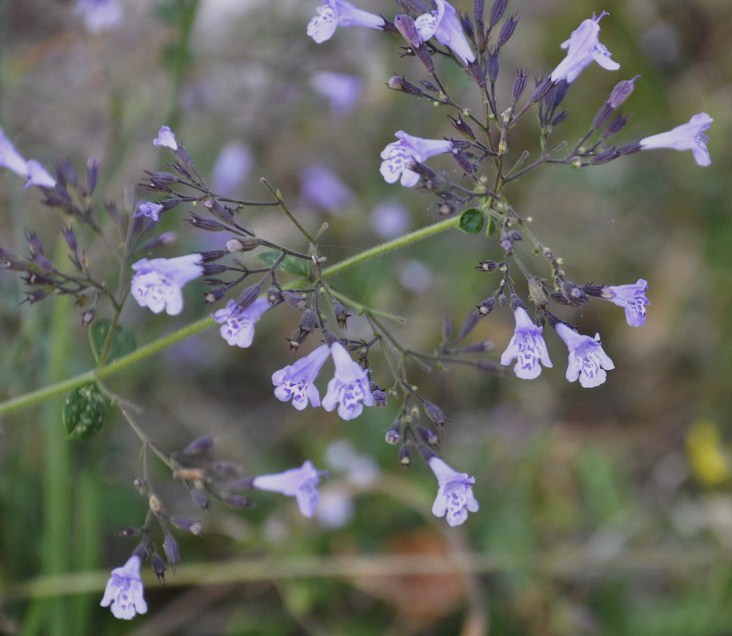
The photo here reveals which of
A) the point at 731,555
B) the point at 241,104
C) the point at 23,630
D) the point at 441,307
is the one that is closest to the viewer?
the point at 23,630

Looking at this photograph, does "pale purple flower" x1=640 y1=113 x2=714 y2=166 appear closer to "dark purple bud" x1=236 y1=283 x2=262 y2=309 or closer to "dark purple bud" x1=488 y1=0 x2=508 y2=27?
"dark purple bud" x1=488 y1=0 x2=508 y2=27

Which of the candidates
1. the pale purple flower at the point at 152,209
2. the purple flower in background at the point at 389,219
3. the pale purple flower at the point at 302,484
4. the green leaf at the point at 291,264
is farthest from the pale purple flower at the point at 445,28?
the purple flower in background at the point at 389,219

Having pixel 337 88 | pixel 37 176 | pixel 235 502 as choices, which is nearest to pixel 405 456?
pixel 235 502

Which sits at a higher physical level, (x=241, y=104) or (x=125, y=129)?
(x=125, y=129)

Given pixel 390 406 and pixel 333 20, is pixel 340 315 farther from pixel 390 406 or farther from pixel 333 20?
pixel 390 406

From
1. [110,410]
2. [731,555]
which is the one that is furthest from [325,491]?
[731,555]

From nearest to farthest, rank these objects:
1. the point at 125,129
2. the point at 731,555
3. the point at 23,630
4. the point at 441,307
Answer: the point at 23,630 < the point at 731,555 < the point at 125,129 < the point at 441,307

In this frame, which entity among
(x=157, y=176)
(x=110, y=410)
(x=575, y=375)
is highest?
(x=157, y=176)

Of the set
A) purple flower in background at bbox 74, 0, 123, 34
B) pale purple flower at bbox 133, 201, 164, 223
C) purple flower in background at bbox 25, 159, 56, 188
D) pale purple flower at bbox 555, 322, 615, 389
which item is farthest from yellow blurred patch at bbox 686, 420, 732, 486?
purple flower in background at bbox 74, 0, 123, 34

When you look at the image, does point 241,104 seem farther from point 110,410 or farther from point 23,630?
point 23,630
